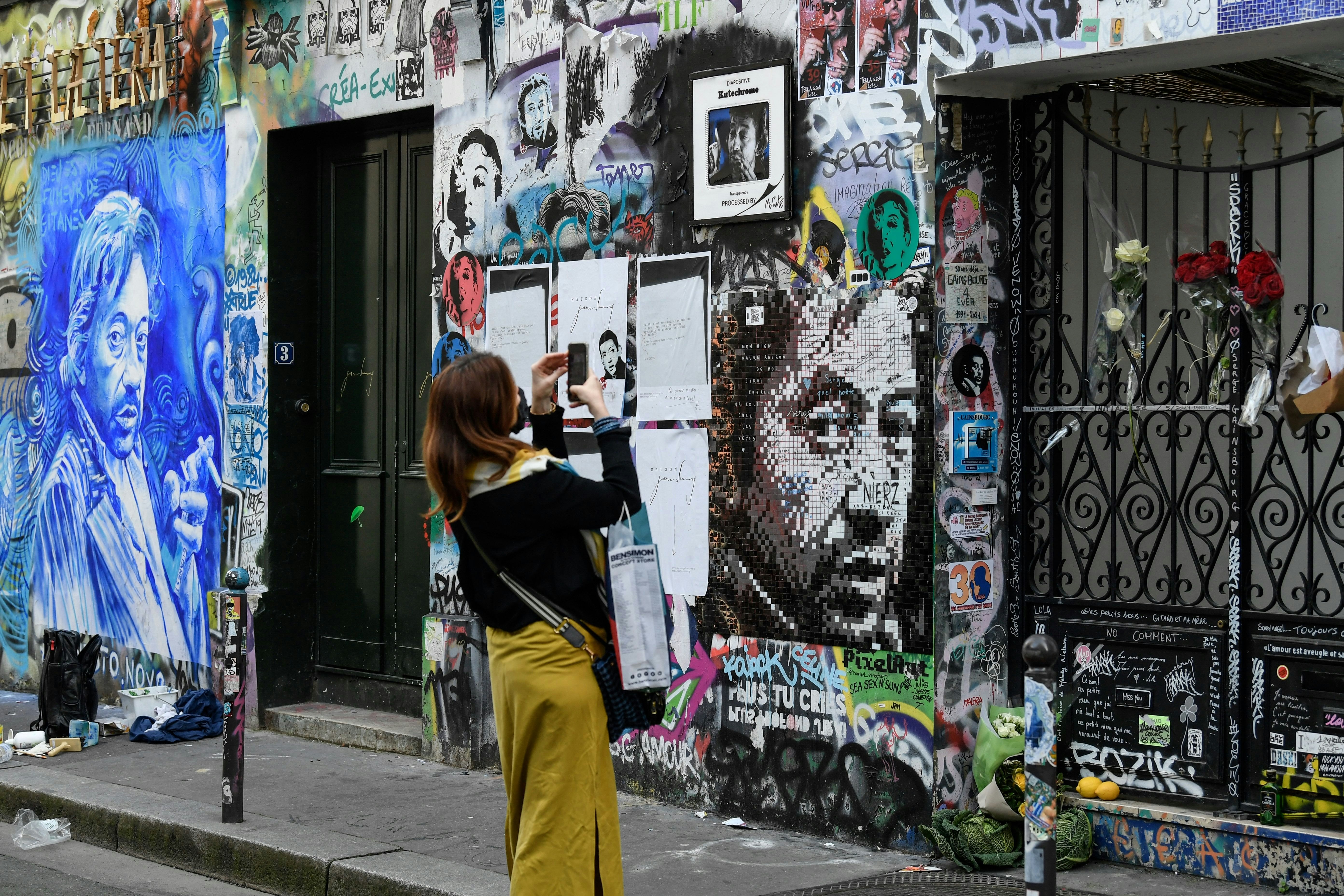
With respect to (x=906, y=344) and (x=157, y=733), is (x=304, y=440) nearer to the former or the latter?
(x=157, y=733)

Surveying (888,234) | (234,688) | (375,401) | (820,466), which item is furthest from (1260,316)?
(375,401)

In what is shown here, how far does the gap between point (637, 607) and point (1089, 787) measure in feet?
8.79

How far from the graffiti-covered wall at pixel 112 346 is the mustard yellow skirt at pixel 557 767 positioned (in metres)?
5.65

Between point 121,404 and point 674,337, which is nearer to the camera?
point 674,337

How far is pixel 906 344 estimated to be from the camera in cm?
659

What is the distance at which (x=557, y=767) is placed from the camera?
184 inches

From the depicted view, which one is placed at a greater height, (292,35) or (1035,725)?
(292,35)

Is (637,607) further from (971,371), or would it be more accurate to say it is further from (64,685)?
(64,685)

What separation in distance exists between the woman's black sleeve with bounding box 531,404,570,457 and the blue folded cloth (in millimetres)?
4807

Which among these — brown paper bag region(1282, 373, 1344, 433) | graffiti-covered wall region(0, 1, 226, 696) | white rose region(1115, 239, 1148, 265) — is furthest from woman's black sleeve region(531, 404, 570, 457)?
graffiti-covered wall region(0, 1, 226, 696)

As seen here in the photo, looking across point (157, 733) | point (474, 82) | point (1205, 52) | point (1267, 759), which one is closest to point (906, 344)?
point (1205, 52)

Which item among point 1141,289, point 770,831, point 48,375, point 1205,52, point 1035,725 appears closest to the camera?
point 1035,725

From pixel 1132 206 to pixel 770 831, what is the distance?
3.11 m

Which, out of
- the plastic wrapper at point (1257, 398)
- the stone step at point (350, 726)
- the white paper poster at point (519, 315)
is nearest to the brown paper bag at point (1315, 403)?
the plastic wrapper at point (1257, 398)
